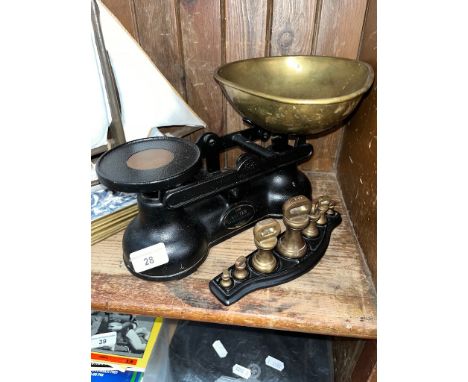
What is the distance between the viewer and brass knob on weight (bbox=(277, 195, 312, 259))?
586 millimetres

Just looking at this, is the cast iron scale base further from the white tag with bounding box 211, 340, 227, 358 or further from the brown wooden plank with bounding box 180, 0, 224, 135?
the white tag with bounding box 211, 340, 227, 358

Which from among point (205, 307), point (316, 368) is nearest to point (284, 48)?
point (205, 307)

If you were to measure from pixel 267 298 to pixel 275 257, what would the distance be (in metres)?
0.08

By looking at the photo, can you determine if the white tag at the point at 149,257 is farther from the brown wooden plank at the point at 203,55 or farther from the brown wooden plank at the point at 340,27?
the brown wooden plank at the point at 340,27

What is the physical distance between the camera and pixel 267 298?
573mm

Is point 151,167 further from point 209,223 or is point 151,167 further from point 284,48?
point 284,48

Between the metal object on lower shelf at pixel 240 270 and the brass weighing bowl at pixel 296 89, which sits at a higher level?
the brass weighing bowl at pixel 296 89

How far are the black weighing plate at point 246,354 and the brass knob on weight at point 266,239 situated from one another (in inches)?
15.6

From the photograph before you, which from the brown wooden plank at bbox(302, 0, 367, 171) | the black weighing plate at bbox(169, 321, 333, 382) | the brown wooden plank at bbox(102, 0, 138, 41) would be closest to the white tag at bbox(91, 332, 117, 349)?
the black weighing plate at bbox(169, 321, 333, 382)

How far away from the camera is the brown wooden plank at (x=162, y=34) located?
Answer: 0.77 m

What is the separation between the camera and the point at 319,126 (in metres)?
0.58

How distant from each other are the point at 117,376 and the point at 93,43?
74cm

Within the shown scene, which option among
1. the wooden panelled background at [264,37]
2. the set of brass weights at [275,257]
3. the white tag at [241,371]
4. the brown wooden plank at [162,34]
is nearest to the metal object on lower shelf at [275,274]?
the set of brass weights at [275,257]

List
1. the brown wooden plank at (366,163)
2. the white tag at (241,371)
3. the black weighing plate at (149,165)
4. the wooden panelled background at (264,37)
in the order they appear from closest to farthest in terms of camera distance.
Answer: the black weighing plate at (149,165), the brown wooden plank at (366,163), the wooden panelled background at (264,37), the white tag at (241,371)
